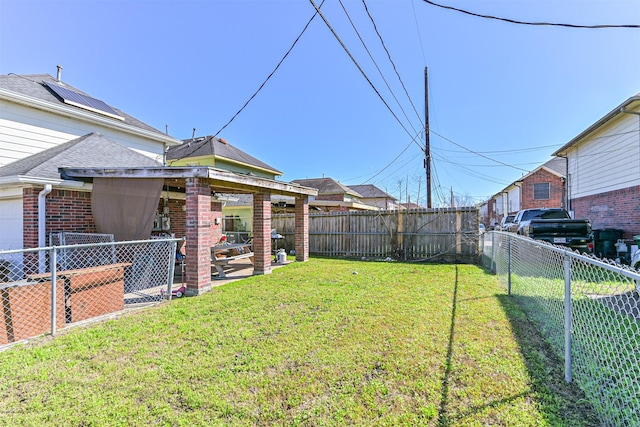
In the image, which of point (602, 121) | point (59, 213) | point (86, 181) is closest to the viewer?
point (59, 213)

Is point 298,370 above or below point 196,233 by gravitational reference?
below

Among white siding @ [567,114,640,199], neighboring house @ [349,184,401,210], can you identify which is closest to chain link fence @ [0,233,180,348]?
white siding @ [567,114,640,199]

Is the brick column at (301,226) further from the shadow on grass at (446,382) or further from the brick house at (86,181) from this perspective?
the shadow on grass at (446,382)

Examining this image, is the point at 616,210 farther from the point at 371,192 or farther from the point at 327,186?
the point at 371,192

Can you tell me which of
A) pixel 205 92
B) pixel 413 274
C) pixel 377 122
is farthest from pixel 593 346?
pixel 205 92

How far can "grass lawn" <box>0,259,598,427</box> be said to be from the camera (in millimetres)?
2328

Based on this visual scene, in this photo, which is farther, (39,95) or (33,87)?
(33,87)

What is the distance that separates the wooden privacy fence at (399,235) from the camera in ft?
33.9

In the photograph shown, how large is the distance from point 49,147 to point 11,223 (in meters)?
2.79

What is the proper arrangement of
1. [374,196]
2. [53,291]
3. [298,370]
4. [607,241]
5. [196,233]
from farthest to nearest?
[374,196] < [607,241] < [196,233] < [53,291] < [298,370]

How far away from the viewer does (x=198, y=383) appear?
280 cm

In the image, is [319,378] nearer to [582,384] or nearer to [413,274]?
[582,384]

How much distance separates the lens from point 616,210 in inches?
408

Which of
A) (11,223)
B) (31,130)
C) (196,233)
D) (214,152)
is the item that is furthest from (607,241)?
(31,130)
